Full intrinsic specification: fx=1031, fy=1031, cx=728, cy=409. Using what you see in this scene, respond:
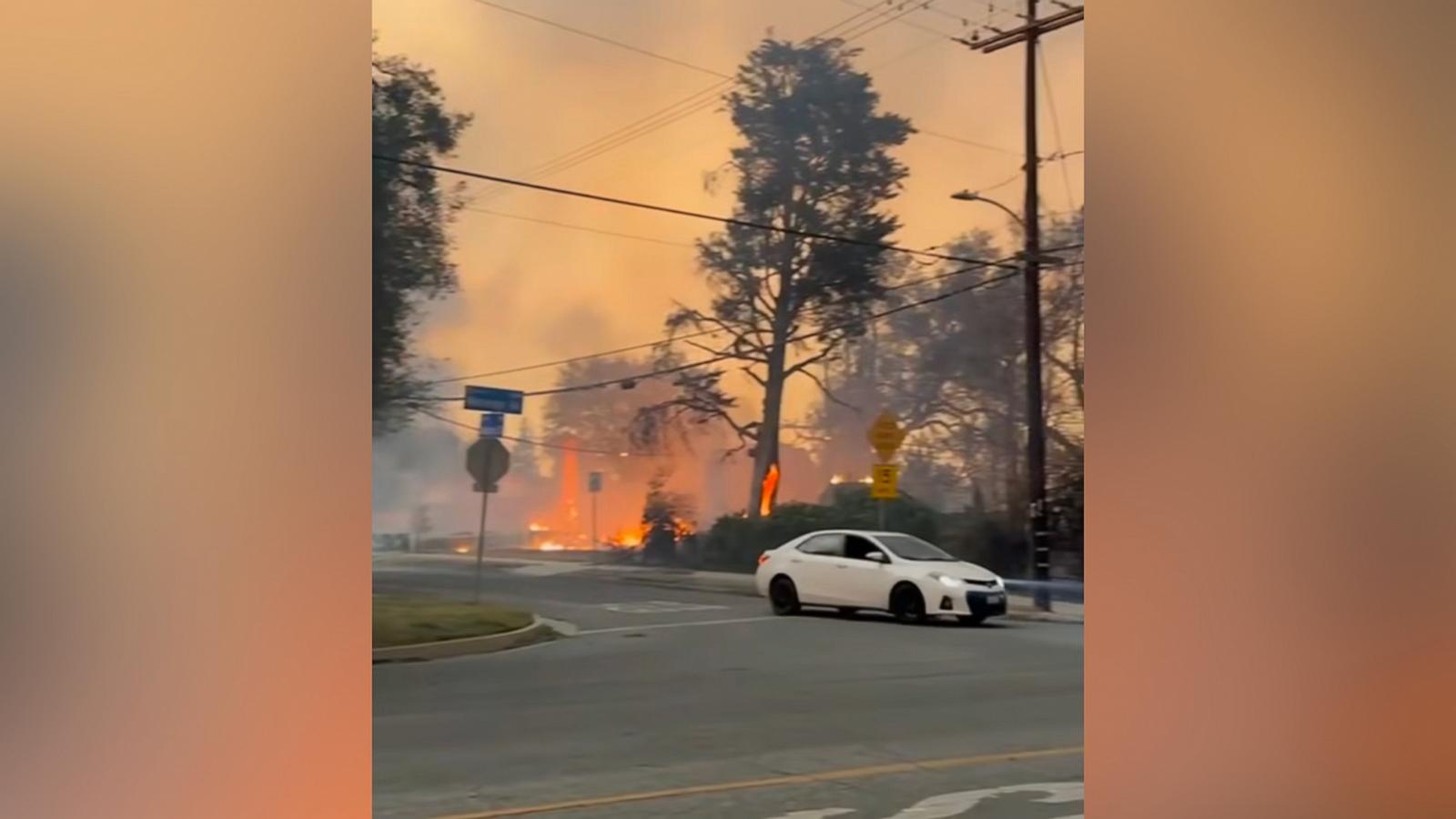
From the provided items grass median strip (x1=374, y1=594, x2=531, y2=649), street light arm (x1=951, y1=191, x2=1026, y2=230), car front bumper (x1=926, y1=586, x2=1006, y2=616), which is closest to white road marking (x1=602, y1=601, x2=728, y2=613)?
grass median strip (x1=374, y1=594, x2=531, y2=649)

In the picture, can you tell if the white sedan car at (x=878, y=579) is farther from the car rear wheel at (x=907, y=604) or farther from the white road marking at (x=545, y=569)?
the white road marking at (x=545, y=569)

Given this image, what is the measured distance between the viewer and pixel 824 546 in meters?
3.96

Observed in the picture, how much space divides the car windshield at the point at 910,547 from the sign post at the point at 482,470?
156cm

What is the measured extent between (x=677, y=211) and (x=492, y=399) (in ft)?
3.07

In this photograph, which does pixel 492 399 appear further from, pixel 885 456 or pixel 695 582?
pixel 885 456

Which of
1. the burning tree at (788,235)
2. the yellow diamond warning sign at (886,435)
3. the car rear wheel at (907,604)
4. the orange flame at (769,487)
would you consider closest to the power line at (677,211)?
the burning tree at (788,235)

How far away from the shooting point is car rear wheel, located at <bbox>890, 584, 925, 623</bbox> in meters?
4.12

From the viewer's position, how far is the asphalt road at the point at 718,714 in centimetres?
260

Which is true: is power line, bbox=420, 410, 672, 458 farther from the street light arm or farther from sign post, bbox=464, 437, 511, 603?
the street light arm
